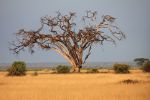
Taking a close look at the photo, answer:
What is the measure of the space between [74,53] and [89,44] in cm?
154

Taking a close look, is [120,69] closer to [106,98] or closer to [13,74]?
[13,74]

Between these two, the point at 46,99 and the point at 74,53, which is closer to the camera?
the point at 46,99

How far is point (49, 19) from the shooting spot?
34875mm

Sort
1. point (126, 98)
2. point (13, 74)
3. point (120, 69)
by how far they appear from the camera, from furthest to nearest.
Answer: point (120, 69), point (13, 74), point (126, 98)

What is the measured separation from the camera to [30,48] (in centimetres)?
3556

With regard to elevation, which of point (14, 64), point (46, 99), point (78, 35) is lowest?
point (46, 99)

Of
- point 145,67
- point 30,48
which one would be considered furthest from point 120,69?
point 30,48

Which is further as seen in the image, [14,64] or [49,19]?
[49,19]

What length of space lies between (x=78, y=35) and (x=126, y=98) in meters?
24.0

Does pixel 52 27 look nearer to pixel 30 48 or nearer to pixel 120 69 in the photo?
pixel 30 48

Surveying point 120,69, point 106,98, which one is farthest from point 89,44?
point 106,98

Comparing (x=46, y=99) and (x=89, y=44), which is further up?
(x=89, y=44)

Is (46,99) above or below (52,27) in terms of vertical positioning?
below

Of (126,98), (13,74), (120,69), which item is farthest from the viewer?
(120,69)
